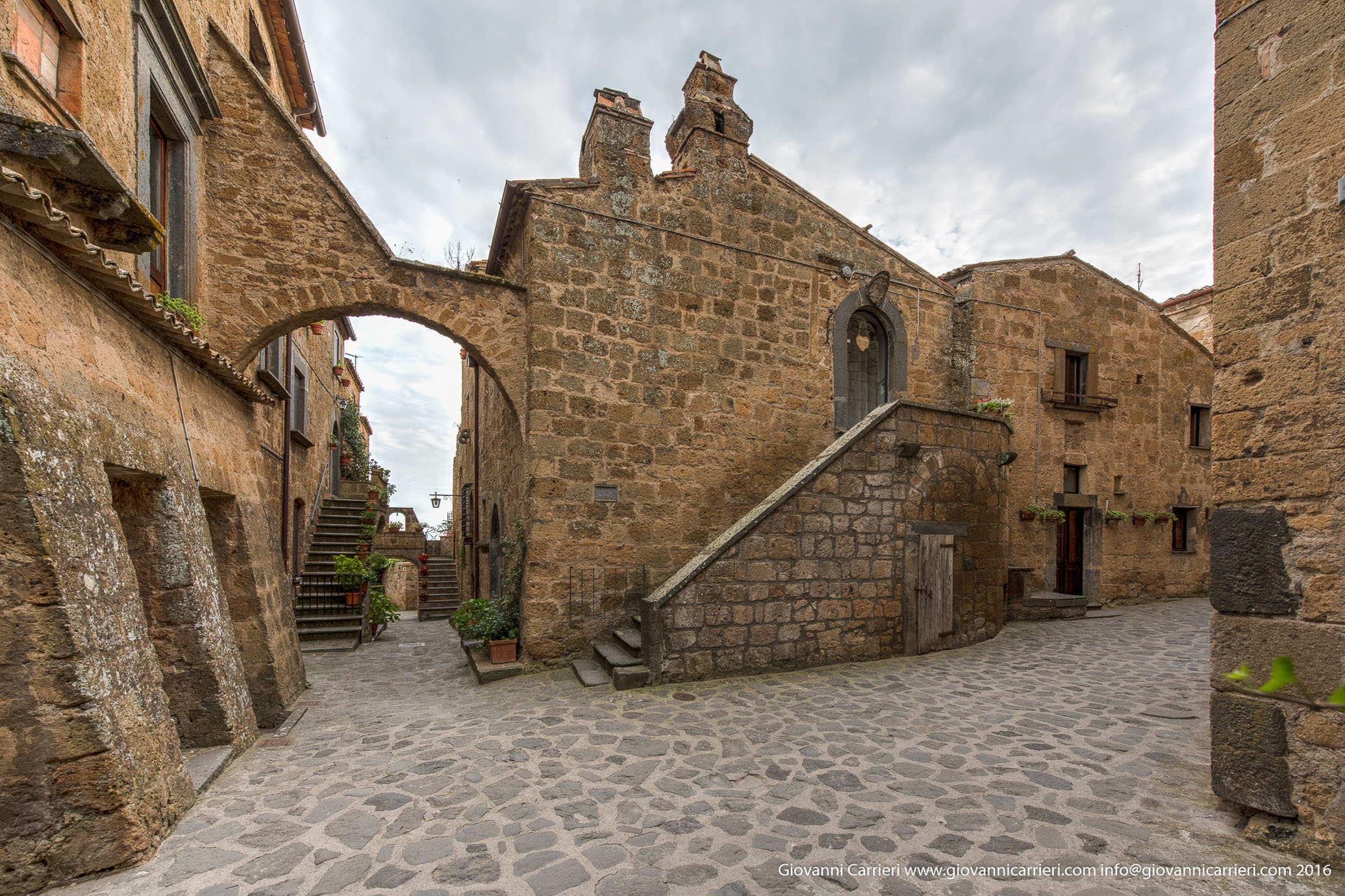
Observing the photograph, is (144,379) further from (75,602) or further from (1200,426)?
(1200,426)

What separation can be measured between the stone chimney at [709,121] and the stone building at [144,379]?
3252mm

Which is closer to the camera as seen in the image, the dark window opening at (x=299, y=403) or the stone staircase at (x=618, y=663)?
the stone staircase at (x=618, y=663)

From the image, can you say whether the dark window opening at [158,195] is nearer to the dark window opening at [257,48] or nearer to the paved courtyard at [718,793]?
the dark window opening at [257,48]

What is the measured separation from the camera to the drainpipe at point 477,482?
11.6 m

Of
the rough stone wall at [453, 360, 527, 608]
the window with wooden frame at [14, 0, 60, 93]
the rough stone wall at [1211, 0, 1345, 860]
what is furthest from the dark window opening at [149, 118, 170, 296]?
the rough stone wall at [1211, 0, 1345, 860]

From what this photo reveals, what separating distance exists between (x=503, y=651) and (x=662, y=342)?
387 centimetres

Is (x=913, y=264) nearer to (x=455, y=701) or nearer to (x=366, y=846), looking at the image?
(x=455, y=701)

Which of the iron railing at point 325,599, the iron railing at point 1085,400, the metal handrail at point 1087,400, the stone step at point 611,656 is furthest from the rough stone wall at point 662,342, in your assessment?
the metal handrail at point 1087,400

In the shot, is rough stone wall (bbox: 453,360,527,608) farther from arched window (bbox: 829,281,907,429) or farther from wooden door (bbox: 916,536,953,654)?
arched window (bbox: 829,281,907,429)

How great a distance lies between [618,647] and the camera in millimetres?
6441

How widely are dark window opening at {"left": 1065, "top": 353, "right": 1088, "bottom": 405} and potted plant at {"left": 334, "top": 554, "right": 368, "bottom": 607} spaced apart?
472 inches

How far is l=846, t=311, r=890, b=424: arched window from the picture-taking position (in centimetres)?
917

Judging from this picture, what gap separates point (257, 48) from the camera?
8242 millimetres

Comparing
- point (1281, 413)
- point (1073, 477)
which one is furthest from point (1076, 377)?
point (1281, 413)
